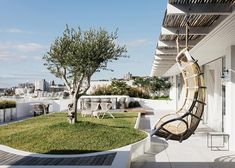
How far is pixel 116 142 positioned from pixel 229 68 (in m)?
4.21

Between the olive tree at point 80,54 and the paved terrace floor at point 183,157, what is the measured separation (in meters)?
3.33

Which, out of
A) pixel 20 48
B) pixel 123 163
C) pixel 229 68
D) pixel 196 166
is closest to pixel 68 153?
pixel 123 163

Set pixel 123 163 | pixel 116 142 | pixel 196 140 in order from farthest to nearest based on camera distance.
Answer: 1. pixel 196 140
2. pixel 116 142
3. pixel 123 163

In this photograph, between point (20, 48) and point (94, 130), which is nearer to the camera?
point (94, 130)

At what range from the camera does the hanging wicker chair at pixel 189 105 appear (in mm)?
4281

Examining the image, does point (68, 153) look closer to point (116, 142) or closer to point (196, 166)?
point (116, 142)

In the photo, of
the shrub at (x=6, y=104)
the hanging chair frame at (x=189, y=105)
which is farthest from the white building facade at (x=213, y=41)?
the shrub at (x=6, y=104)

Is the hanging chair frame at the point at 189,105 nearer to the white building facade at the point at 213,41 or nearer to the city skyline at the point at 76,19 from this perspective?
the white building facade at the point at 213,41

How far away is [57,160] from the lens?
8117 millimetres

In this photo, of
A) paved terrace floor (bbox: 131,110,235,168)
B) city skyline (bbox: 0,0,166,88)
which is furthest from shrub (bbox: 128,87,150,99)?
paved terrace floor (bbox: 131,110,235,168)

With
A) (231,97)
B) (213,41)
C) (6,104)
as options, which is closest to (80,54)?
(213,41)

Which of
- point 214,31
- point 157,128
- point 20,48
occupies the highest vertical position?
point 20,48

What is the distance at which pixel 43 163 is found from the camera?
7.82 meters

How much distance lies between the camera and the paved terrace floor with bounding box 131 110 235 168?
8781mm
